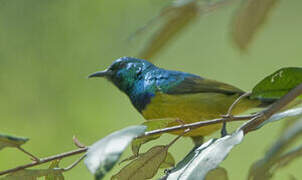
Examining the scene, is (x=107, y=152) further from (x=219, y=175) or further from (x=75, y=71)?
(x=75, y=71)

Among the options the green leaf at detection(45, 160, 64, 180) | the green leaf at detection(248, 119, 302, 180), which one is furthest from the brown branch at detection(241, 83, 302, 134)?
→ the green leaf at detection(45, 160, 64, 180)

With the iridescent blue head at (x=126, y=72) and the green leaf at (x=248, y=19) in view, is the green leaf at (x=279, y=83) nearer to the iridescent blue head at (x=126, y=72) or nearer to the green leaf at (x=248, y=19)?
the green leaf at (x=248, y=19)

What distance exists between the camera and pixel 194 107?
9.82ft

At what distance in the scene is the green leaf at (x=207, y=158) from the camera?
149cm

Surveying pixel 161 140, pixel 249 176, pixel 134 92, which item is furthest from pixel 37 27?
pixel 249 176

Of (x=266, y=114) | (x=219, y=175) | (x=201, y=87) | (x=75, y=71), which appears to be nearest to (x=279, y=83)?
(x=266, y=114)

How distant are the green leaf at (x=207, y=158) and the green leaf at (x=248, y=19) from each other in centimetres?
89

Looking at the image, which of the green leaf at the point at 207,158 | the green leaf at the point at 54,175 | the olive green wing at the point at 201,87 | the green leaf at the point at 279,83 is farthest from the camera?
the olive green wing at the point at 201,87

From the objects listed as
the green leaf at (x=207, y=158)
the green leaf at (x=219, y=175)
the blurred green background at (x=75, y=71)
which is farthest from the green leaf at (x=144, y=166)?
the blurred green background at (x=75, y=71)

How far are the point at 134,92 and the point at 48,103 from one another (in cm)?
190

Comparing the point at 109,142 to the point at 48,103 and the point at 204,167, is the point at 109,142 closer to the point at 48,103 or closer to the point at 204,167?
the point at 204,167

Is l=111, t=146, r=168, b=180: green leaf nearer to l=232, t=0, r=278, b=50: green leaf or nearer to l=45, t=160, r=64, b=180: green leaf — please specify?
l=45, t=160, r=64, b=180: green leaf

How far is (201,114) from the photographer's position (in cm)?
298

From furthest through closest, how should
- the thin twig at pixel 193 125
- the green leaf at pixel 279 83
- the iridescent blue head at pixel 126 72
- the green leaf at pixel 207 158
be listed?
the iridescent blue head at pixel 126 72, the green leaf at pixel 279 83, the thin twig at pixel 193 125, the green leaf at pixel 207 158
